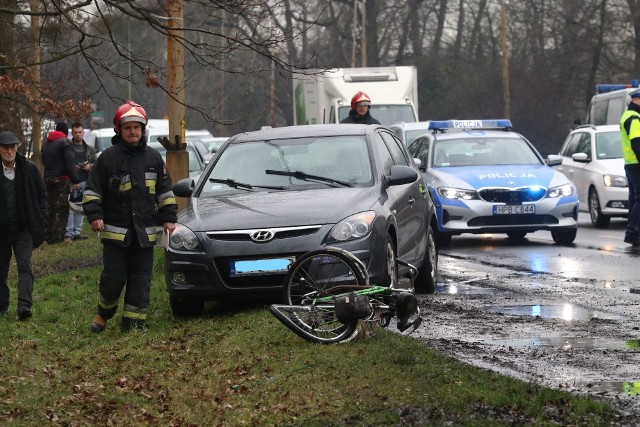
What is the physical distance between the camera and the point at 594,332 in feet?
31.7

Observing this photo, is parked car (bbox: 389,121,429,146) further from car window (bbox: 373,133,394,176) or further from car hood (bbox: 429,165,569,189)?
car window (bbox: 373,133,394,176)

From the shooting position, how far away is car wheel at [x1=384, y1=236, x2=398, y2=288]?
10.7 metres

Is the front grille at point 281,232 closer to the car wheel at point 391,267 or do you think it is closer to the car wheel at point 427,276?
the car wheel at point 391,267

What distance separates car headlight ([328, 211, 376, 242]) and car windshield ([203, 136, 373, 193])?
3.30ft

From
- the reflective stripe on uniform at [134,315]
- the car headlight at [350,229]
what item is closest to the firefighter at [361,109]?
the car headlight at [350,229]

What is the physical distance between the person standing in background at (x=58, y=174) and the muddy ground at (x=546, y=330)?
Result: 963 cm

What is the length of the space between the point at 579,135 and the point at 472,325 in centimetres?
1527

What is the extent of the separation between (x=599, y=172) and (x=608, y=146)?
879 millimetres

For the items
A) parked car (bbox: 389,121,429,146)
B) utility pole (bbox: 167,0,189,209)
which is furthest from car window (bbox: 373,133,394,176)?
parked car (bbox: 389,121,429,146)

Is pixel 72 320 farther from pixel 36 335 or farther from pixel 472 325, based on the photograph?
pixel 472 325

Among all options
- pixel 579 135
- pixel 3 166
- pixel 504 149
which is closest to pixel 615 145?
pixel 579 135

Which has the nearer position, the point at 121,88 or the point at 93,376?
the point at 93,376

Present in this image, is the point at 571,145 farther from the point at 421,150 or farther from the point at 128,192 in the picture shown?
the point at 128,192

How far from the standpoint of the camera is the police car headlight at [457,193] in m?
18.6
